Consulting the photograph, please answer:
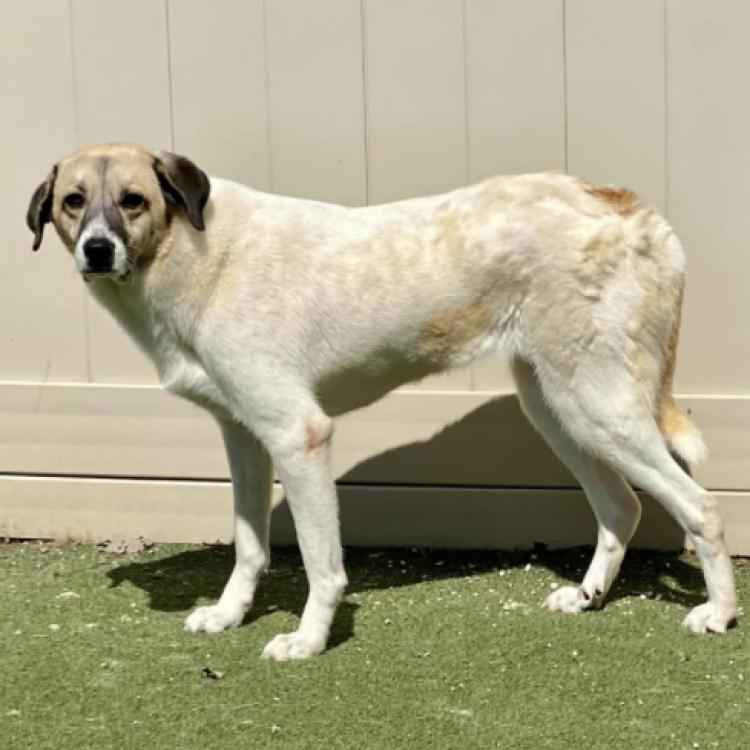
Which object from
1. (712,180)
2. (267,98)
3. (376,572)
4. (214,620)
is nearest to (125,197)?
(267,98)

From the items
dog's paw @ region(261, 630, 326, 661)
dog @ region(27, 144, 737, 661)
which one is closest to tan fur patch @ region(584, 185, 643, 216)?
dog @ region(27, 144, 737, 661)

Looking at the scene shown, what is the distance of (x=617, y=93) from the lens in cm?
457

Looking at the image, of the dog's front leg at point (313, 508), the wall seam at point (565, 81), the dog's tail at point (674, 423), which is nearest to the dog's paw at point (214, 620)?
the dog's front leg at point (313, 508)

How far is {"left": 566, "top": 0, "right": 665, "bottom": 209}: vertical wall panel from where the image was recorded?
4.52m

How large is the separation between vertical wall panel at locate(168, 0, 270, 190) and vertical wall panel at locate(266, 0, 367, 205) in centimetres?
6

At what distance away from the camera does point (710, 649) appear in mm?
3736

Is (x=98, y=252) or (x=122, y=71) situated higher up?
(x=122, y=71)

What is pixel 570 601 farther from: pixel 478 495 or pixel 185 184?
pixel 185 184

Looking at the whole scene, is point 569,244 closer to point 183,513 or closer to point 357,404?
point 357,404

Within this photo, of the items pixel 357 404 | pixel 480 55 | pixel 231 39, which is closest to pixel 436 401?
pixel 357 404

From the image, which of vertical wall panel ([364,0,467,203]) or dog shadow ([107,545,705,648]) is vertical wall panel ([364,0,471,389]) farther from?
dog shadow ([107,545,705,648])

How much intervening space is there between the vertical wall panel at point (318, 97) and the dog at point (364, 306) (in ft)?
2.46

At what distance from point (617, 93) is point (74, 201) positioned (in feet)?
6.63

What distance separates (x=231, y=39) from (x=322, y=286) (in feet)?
4.72
